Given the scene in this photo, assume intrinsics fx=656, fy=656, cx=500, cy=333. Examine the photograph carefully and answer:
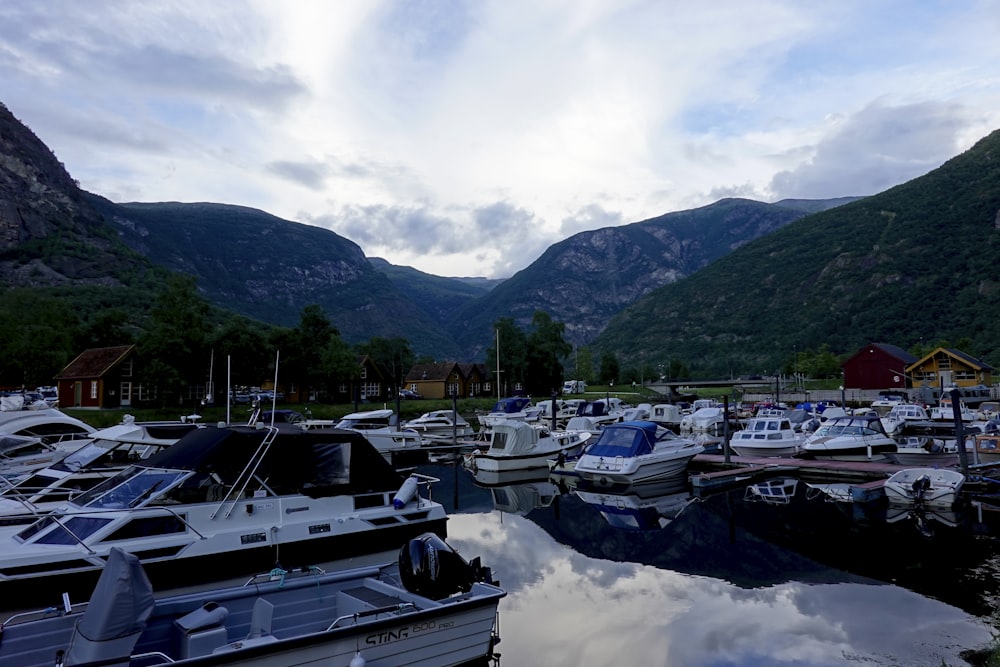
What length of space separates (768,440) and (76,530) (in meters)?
32.6

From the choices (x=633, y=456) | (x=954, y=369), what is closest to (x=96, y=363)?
(x=633, y=456)

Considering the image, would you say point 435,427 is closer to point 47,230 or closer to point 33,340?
point 33,340

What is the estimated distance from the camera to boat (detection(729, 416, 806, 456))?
35281 millimetres

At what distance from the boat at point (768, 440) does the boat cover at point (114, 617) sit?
109 ft

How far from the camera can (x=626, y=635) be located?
12.5 meters

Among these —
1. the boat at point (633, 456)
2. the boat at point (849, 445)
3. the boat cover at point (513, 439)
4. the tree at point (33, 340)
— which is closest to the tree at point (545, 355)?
the boat cover at point (513, 439)

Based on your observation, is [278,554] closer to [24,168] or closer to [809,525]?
[809,525]

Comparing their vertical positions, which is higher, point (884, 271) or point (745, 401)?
point (884, 271)

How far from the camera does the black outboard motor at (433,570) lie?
9.62 m

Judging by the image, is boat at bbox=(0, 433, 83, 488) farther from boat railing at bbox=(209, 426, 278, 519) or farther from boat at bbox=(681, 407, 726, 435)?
boat at bbox=(681, 407, 726, 435)

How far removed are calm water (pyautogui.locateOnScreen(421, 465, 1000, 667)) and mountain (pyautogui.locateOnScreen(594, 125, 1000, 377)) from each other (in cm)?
8757

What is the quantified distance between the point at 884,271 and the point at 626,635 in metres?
126

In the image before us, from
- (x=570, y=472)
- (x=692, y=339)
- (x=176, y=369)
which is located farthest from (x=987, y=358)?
(x=176, y=369)

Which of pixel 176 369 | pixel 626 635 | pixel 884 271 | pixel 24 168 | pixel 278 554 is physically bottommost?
pixel 626 635
